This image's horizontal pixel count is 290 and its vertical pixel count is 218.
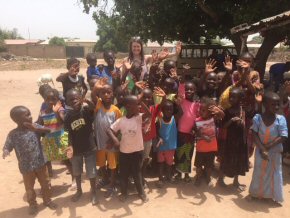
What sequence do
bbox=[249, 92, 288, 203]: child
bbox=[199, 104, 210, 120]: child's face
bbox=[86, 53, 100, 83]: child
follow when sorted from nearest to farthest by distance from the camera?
bbox=[249, 92, 288, 203]: child
bbox=[199, 104, 210, 120]: child's face
bbox=[86, 53, 100, 83]: child

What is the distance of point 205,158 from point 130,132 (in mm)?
1054

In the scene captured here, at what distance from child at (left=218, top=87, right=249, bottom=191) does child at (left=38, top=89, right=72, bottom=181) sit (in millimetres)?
1947

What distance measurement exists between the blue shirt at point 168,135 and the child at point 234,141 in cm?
60

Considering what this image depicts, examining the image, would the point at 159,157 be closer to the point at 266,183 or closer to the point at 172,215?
the point at 172,215

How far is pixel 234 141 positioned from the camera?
374cm

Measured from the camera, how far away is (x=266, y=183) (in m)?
3.51

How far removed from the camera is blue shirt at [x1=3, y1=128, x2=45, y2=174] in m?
3.29

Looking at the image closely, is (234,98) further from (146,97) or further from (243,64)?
(146,97)

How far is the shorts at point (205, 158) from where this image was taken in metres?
3.86

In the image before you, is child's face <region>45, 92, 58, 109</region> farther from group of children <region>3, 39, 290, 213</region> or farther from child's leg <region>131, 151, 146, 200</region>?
child's leg <region>131, 151, 146, 200</region>

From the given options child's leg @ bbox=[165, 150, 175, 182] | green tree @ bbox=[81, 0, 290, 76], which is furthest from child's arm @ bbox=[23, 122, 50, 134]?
green tree @ bbox=[81, 0, 290, 76]

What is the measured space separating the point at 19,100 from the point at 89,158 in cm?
757

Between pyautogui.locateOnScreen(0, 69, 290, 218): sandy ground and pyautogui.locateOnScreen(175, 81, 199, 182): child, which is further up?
pyautogui.locateOnScreen(175, 81, 199, 182): child

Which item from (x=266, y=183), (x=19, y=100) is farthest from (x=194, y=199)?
(x=19, y=100)
